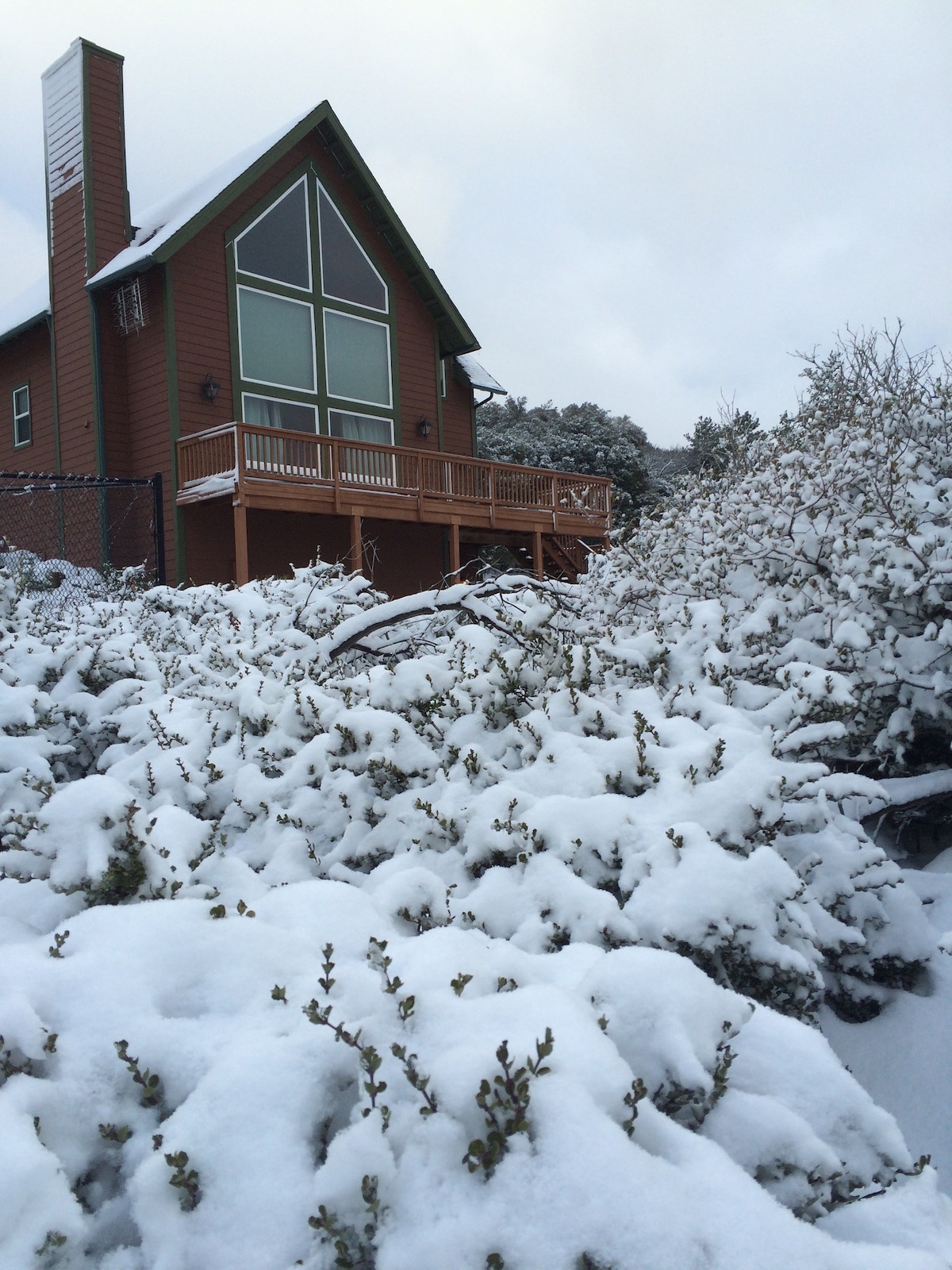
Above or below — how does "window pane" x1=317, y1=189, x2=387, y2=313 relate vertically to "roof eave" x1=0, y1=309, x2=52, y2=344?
above

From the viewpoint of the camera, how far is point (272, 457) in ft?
37.9

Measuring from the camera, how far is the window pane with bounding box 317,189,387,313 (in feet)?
45.6

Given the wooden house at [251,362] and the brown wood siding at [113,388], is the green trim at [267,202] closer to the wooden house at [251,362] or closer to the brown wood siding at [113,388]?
the wooden house at [251,362]

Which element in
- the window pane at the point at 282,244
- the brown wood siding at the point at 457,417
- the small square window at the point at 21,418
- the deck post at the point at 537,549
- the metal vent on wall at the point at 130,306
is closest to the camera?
the metal vent on wall at the point at 130,306

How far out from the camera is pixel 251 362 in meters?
12.9

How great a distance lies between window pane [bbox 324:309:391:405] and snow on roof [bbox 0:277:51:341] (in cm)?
434

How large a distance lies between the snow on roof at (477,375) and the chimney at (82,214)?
6121mm

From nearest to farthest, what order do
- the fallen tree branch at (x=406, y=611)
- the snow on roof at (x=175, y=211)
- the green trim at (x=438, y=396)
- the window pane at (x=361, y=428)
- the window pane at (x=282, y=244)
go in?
the fallen tree branch at (x=406, y=611) → the snow on roof at (x=175, y=211) → the window pane at (x=282, y=244) → the window pane at (x=361, y=428) → the green trim at (x=438, y=396)

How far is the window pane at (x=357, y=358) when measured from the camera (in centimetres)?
1392

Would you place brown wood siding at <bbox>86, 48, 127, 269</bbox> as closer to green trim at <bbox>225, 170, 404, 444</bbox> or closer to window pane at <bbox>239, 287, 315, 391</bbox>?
green trim at <bbox>225, 170, 404, 444</bbox>

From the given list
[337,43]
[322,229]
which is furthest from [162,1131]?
[337,43]

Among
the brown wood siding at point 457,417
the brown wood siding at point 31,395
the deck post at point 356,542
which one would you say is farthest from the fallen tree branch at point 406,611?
the brown wood siding at point 457,417


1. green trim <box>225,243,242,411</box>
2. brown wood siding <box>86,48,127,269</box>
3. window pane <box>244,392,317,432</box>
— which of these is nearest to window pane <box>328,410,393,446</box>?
window pane <box>244,392,317,432</box>

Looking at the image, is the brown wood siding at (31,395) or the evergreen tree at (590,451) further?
the evergreen tree at (590,451)
